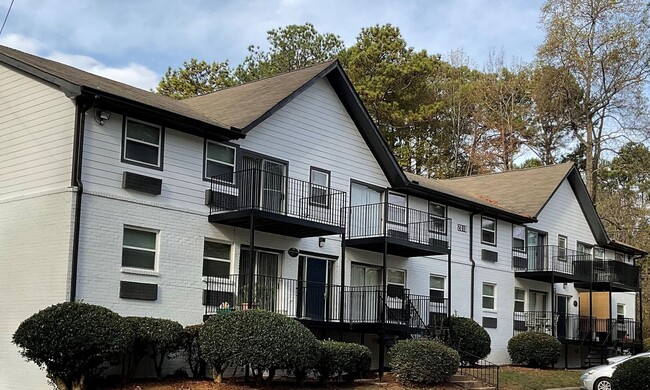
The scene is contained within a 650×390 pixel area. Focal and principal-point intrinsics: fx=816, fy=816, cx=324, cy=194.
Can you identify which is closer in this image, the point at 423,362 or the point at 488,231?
the point at 423,362

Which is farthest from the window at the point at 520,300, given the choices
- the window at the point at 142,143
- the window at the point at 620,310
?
the window at the point at 142,143

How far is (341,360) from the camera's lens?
2012 centimetres

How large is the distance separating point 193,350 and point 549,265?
64.6 feet

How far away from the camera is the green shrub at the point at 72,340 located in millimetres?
16094

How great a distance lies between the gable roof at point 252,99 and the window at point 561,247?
1615 centimetres

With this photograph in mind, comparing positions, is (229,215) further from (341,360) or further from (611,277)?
(611,277)

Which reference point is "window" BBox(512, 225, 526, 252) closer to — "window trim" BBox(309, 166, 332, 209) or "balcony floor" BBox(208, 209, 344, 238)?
"window trim" BBox(309, 166, 332, 209)

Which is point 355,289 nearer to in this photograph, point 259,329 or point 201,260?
point 201,260

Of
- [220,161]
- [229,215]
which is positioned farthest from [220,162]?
[229,215]

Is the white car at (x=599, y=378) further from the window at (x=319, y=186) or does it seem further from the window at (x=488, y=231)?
the window at (x=319, y=186)

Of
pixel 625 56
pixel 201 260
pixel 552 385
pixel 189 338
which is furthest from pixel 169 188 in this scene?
pixel 625 56

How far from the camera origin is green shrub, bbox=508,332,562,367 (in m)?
30.1

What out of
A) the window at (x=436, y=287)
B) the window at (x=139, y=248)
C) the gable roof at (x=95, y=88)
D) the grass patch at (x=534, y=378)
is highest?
the gable roof at (x=95, y=88)

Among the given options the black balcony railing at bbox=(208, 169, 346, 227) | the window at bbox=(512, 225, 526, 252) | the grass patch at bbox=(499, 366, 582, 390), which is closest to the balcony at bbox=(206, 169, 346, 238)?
the black balcony railing at bbox=(208, 169, 346, 227)
